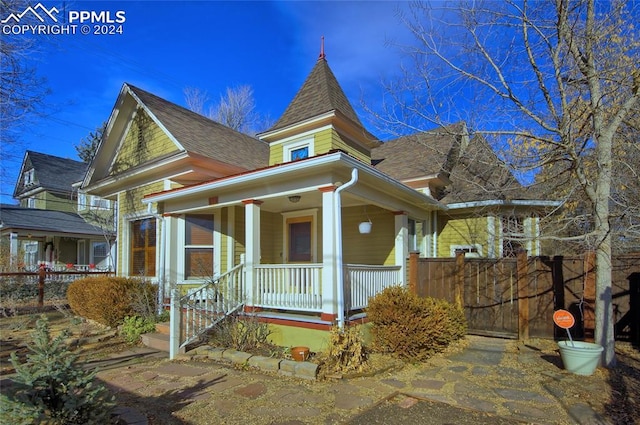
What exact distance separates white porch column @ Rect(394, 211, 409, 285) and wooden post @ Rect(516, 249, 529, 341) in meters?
2.30

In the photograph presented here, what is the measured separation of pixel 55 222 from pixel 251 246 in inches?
741

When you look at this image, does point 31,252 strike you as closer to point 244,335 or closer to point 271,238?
point 271,238

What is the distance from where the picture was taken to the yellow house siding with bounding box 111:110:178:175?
408 inches

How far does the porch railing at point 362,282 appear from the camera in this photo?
21.9 feet

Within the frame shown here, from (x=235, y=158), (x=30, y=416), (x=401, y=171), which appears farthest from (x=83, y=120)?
(x=30, y=416)

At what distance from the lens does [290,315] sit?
684 centimetres

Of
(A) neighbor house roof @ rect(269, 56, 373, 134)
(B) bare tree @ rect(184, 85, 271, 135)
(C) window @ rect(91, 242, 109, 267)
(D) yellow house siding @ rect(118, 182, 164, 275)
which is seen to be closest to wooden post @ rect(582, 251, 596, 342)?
(A) neighbor house roof @ rect(269, 56, 373, 134)

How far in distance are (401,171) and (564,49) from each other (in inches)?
219

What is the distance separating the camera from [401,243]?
28.1 feet

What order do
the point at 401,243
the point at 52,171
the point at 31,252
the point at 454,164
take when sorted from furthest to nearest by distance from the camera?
the point at 52,171 → the point at 31,252 → the point at 454,164 → the point at 401,243

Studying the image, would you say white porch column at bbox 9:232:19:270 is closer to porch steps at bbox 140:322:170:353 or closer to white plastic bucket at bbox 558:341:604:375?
porch steps at bbox 140:322:170:353

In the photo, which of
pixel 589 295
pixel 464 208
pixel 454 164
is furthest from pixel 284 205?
pixel 589 295

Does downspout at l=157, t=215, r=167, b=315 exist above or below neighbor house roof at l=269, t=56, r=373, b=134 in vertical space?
below

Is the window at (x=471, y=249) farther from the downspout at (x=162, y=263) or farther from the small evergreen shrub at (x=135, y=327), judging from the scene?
the small evergreen shrub at (x=135, y=327)
